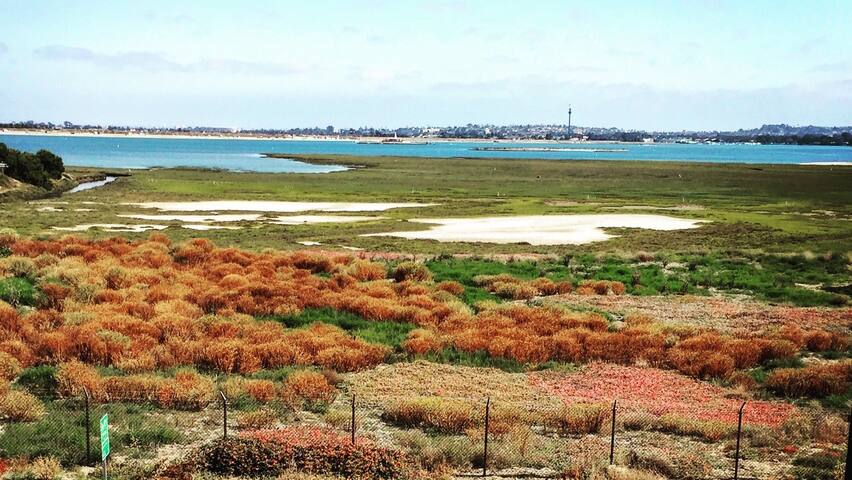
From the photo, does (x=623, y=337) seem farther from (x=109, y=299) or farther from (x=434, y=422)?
(x=109, y=299)

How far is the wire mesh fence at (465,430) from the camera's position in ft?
46.5

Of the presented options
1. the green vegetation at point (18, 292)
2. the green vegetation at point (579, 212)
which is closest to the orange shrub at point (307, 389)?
the green vegetation at point (579, 212)

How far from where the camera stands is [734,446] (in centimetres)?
1545

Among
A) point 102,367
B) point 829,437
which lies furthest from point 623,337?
point 102,367

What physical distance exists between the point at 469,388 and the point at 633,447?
5040mm

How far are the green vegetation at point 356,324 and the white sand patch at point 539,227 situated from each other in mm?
23266

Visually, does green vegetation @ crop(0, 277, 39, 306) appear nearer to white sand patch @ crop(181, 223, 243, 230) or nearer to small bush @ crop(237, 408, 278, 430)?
small bush @ crop(237, 408, 278, 430)

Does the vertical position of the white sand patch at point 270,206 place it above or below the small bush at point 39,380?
below

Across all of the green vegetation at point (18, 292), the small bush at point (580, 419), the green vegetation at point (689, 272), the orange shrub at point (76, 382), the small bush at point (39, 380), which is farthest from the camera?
the green vegetation at point (689, 272)

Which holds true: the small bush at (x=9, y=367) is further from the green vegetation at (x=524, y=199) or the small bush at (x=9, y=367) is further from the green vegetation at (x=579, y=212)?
the green vegetation at (x=524, y=199)

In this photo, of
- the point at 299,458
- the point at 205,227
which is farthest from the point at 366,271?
the point at 205,227

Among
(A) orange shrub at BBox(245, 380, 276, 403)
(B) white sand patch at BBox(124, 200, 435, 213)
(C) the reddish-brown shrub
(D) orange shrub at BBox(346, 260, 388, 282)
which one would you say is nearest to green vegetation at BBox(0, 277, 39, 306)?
(D) orange shrub at BBox(346, 260, 388, 282)

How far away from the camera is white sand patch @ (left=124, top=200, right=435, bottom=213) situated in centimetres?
6769

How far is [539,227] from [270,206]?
88.5ft
